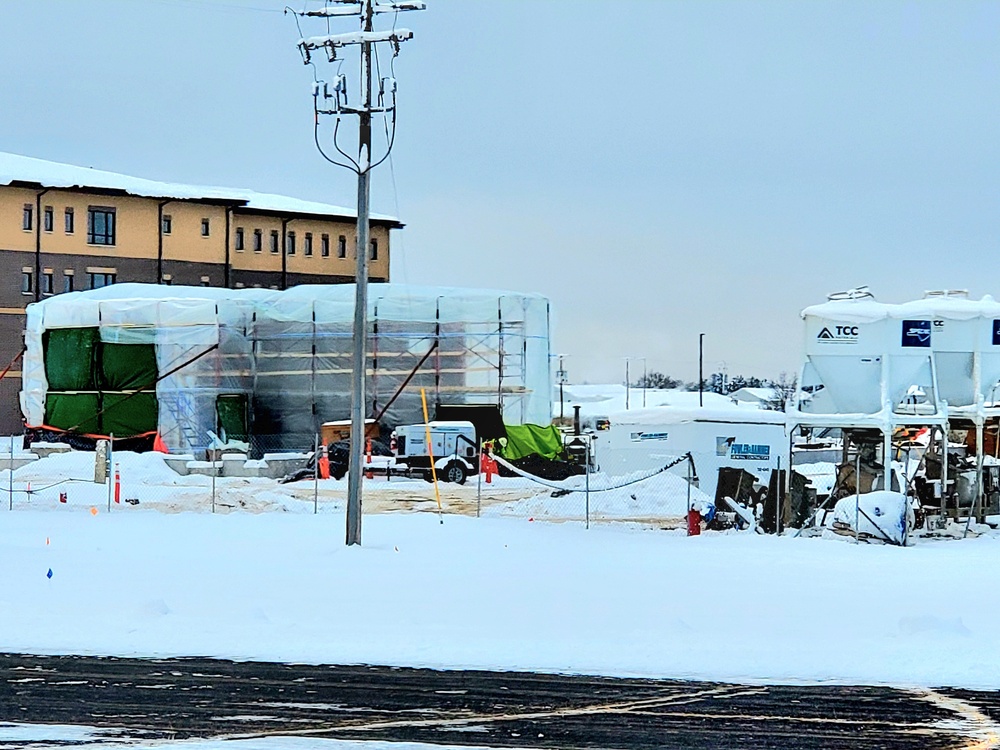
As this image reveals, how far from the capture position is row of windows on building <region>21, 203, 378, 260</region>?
69.2 meters

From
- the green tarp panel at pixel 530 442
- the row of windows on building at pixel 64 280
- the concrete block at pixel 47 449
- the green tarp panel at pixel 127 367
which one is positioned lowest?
the concrete block at pixel 47 449

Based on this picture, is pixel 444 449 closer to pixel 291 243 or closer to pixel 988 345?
pixel 988 345

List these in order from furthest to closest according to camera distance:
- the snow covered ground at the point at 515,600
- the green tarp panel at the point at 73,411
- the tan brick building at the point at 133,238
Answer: the tan brick building at the point at 133,238
the green tarp panel at the point at 73,411
the snow covered ground at the point at 515,600

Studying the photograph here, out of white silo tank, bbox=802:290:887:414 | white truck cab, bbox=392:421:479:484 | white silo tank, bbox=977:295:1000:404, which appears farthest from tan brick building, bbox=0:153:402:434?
white silo tank, bbox=977:295:1000:404

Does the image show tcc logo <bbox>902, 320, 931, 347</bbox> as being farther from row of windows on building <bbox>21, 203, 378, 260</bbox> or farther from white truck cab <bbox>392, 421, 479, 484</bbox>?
row of windows on building <bbox>21, 203, 378, 260</bbox>

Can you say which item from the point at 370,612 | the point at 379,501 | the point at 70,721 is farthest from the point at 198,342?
the point at 70,721

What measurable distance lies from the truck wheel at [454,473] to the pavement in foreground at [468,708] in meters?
27.2

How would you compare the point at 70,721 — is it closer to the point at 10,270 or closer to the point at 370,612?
the point at 370,612

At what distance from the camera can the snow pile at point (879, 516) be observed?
989 inches

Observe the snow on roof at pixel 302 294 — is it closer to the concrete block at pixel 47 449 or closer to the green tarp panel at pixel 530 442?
the green tarp panel at pixel 530 442

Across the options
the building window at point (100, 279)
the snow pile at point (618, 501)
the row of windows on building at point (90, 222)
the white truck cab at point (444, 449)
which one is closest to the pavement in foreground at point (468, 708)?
the snow pile at point (618, 501)

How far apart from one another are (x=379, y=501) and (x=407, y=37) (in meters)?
14.5

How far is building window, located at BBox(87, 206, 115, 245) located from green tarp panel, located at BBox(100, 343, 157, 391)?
22.5 meters

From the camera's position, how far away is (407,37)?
22.4 meters
